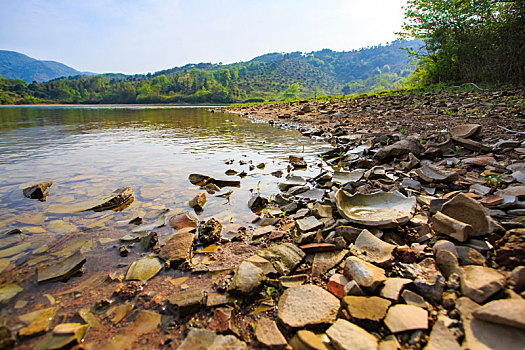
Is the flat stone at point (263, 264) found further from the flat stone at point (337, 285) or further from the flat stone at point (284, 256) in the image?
the flat stone at point (337, 285)

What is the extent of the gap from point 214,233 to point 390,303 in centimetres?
190

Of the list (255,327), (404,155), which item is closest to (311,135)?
(404,155)

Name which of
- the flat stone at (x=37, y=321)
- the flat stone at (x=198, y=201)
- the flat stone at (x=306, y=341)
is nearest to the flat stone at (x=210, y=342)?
the flat stone at (x=306, y=341)

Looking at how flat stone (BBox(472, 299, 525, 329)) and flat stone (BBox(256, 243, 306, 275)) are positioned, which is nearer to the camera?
flat stone (BBox(472, 299, 525, 329))

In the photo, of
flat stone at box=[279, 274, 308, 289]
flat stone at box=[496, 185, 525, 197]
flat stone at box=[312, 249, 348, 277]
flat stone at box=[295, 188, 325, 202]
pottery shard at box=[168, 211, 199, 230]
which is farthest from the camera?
flat stone at box=[295, 188, 325, 202]

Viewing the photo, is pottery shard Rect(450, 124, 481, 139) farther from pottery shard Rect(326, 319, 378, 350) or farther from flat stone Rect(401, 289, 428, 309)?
pottery shard Rect(326, 319, 378, 350)

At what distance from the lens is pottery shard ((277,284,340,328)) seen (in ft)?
5.52

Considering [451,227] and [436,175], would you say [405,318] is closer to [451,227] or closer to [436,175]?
[451,227]

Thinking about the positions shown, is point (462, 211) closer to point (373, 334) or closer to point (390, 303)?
point (390, 303)

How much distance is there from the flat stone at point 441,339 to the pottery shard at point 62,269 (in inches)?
112

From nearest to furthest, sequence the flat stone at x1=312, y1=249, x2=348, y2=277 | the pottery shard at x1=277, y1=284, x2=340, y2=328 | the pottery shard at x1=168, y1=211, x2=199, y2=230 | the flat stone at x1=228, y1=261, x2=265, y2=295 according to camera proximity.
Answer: the pottery shard at x1=277, y1=284, x2=340, y2=328 < the flat stone at x1=228, y1=261, x2=265, y2=295 < the flat stone at x1=312, y1=249, x2=348, y2=277 < the pottery shard at x1=168, y1=211, x2=199, y2=230

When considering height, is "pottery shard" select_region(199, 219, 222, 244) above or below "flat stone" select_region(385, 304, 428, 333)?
below

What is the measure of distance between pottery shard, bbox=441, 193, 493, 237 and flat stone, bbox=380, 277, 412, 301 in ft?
2.99

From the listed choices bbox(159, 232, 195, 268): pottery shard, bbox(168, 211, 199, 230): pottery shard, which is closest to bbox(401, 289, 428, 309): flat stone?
bbox(159, 232, 195, 268): pottery shard
